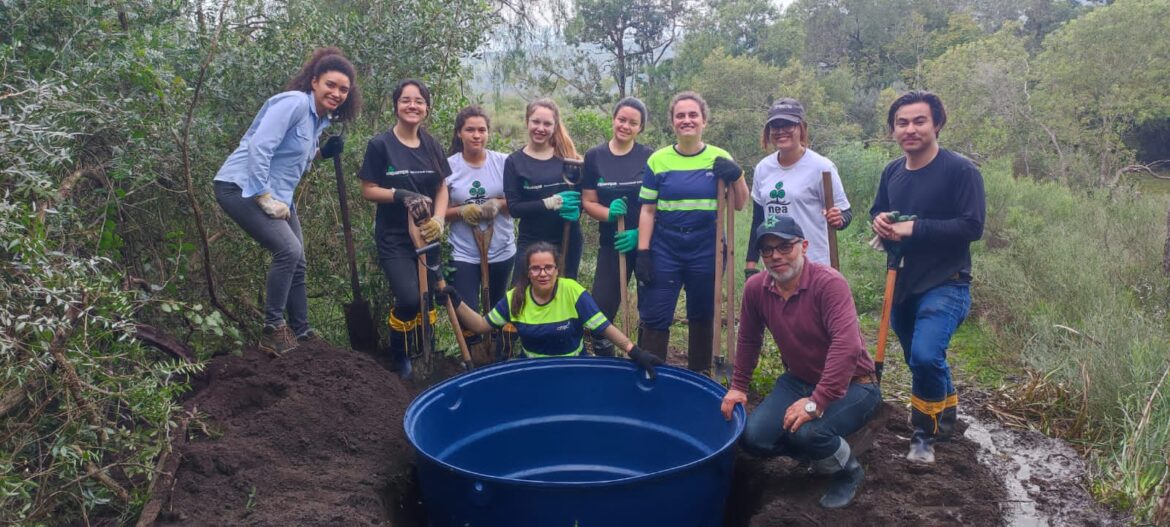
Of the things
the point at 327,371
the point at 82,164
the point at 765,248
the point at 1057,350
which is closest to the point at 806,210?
the point at 765,248

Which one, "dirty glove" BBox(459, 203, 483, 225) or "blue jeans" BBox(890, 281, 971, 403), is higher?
"dirty glove" BBox(459, 203, 483, 225)

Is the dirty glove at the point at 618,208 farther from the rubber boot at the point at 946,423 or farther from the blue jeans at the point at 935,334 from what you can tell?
the rubber boot at the point at 946,423

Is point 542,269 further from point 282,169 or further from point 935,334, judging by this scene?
point 935,334

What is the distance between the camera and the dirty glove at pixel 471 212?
4.39 m

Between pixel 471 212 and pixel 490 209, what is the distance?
0.35 ft

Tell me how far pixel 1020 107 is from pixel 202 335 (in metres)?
11.7

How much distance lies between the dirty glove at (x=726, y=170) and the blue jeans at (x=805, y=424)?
116cm

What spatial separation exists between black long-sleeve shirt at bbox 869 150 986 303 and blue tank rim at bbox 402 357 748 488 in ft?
3.21

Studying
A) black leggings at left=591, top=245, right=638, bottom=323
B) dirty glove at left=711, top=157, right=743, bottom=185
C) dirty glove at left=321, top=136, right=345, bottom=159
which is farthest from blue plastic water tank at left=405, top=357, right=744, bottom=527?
dirty glove at left=321, top=136, right=345, bottom=159

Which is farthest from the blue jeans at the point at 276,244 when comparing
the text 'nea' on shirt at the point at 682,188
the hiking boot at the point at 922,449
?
the hiking boot at the point at 922,449

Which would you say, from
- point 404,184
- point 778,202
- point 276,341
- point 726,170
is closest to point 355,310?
point 276,341

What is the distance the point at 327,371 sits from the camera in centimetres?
403

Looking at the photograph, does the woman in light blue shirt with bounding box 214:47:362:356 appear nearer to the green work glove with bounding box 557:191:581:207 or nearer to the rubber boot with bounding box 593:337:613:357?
the green work glove with bounding box 557:191:581:207

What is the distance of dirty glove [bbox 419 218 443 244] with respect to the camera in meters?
4.11
